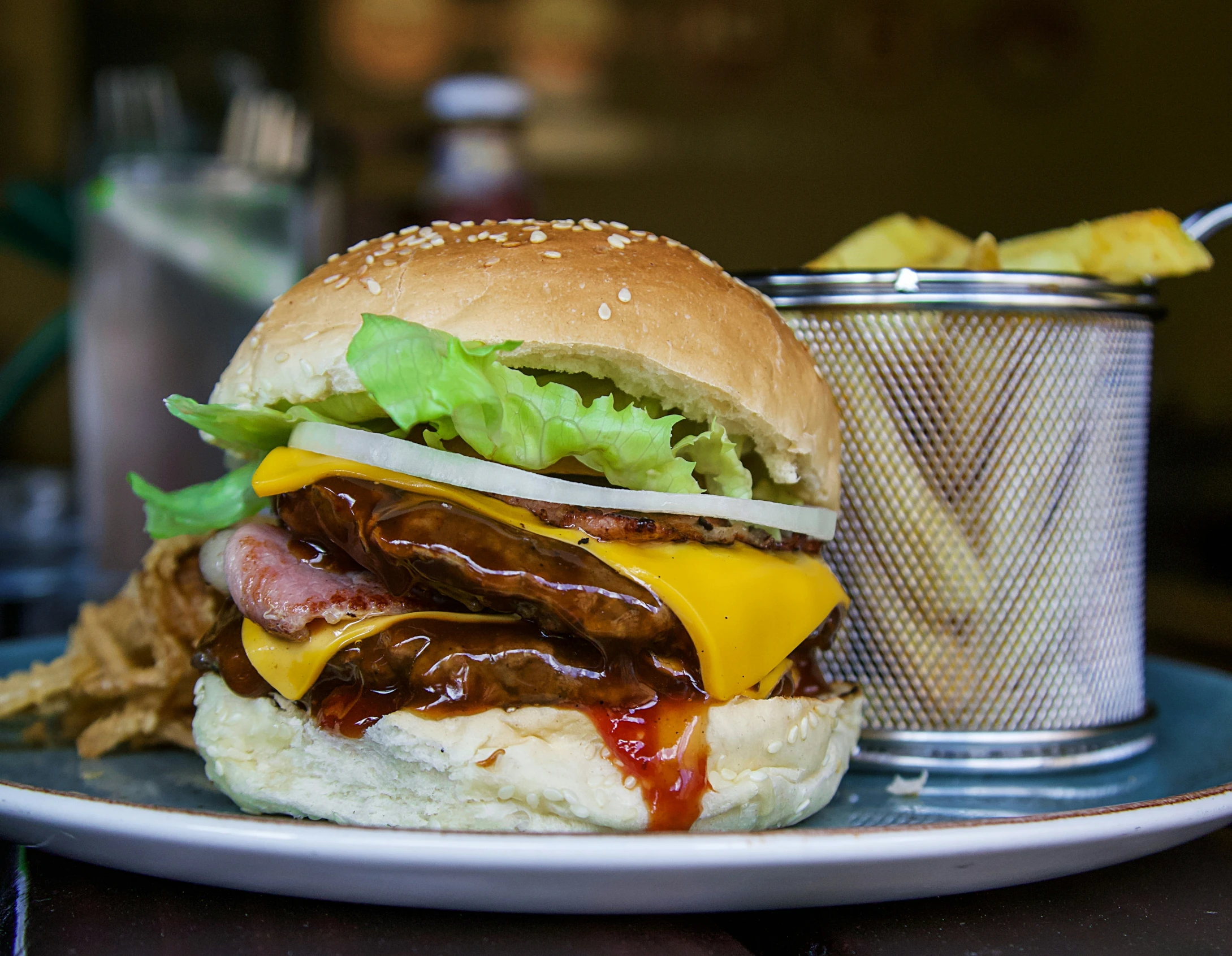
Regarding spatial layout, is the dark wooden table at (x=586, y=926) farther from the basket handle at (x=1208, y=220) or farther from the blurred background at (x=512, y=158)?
the blurred background at (x=512, y=158)

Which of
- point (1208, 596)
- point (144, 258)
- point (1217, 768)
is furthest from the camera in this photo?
point (1208, 596)

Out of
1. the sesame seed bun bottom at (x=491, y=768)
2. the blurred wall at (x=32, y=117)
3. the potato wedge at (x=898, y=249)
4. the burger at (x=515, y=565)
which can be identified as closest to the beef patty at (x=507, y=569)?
the burger at (x=515, y=565)

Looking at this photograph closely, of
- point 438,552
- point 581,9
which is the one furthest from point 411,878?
point 581,9

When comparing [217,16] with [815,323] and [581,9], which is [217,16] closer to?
[581,9]

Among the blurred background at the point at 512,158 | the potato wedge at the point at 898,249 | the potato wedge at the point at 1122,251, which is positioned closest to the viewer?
the potato wedge at the point at 1122,251

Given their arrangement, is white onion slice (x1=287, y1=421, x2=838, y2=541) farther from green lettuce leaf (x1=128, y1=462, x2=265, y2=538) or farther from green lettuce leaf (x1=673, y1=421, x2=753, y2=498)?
green lettuce leaf (x1=128, y1=462, x2=265, y2=538)
